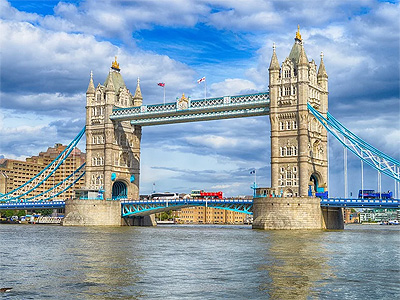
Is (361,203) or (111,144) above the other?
(111,144)

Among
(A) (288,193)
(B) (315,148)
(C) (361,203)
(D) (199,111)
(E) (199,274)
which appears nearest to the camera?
(E) (199,274)

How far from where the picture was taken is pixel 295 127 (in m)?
97.8

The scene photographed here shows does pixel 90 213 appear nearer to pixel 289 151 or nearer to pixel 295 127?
pixel 289 151

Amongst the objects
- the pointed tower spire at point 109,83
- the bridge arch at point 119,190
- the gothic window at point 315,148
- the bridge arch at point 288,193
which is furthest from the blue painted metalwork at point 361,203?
the pointed tower spire at point 109,83

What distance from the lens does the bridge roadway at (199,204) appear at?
294 ft

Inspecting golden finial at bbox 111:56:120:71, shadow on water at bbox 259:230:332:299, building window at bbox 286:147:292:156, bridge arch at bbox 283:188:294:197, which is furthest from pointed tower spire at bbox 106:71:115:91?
shadow on water at bbox 259:230:332:299

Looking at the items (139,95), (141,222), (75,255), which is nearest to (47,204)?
(141,222)

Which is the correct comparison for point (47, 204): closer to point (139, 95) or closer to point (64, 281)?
point (139, 95)

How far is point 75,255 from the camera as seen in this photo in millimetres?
43281

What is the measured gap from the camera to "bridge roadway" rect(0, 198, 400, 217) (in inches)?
3527

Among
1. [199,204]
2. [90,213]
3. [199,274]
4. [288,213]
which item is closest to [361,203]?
[288,213]

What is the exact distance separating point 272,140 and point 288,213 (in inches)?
611

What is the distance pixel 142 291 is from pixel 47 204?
10220cm

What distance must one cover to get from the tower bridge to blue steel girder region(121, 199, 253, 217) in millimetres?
351
